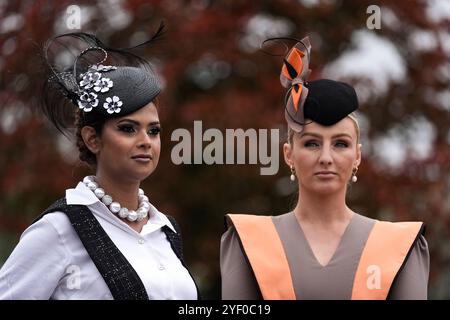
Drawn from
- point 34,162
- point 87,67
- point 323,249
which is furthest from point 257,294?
point 34,162

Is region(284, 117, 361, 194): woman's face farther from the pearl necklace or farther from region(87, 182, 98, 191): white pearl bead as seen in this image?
region(87, 182, 98, 191): white pearl bead

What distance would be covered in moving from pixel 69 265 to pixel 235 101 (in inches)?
212

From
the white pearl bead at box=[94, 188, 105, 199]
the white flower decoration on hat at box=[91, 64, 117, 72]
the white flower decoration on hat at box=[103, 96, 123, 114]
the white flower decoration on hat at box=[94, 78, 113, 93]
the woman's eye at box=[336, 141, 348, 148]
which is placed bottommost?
the white pearl bead at box=[94, 188, 105, 199]

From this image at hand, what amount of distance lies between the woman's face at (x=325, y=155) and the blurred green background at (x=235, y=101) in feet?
15.1

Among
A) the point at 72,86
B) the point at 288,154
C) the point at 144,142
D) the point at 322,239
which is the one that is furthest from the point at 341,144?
the point at 72,86

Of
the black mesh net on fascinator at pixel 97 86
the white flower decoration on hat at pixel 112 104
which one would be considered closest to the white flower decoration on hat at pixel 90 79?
the black mesh net on fascinator at pixel 97 86

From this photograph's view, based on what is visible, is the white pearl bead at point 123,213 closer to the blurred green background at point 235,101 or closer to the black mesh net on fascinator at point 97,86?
the black mesh net on fascinator at point 97,86

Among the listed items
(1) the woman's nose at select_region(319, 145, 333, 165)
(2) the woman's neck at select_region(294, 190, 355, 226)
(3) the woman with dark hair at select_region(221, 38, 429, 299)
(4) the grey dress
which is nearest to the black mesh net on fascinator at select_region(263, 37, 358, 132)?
(3) the woman with dark hair at select_region(221, 38, 429, 299)

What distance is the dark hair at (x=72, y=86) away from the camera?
14.7ft

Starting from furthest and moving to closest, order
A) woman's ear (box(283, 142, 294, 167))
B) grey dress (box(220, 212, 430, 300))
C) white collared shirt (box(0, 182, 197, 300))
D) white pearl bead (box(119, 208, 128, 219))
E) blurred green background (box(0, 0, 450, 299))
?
blurred green background (box(0, 0, 450, 299))
woman's ear (box(283, 142, 294, 167))
white pearl bead (box(119, 208, 128, 219))
grey dress (box(220, 212, 430, 300))
white collared shirt (box(0, 182, 197, 300))

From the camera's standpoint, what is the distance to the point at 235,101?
30.9ft

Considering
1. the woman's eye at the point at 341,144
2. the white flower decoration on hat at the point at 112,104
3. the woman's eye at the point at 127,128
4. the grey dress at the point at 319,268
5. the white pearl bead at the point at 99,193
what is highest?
the white flower decoration on hat at the point at 112,104

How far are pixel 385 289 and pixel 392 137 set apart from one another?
6359 mm

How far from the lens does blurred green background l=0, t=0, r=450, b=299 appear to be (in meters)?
9.52
